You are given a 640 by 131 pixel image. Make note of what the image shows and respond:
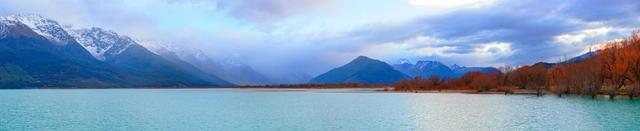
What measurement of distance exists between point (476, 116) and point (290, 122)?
54.8 feet

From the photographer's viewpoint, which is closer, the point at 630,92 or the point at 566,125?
the point at 566,125

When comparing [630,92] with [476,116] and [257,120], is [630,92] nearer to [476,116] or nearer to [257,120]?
[476,116]

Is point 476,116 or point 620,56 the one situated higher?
point 620,56

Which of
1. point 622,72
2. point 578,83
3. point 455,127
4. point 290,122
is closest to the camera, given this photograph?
point 455,127

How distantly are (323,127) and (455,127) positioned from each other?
9472 millimetres

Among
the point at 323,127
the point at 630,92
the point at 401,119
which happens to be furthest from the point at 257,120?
the point at 630,92

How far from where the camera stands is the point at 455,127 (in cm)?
4091

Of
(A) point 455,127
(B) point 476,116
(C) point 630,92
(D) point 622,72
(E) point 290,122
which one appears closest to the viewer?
(A) point 455,127

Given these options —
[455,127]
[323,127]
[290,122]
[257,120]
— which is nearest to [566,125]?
[455,127]

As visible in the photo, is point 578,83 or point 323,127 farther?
point 578,83

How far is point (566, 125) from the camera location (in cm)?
4134

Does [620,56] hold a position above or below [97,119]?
above

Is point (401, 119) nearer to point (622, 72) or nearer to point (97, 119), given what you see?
point (97, 119)

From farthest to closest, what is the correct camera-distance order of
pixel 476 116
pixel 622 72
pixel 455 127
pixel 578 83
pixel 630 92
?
pixel 578 83 < pixel 622 72 < pixel 630 92 < pixel 476 116 < pixel 455 127
